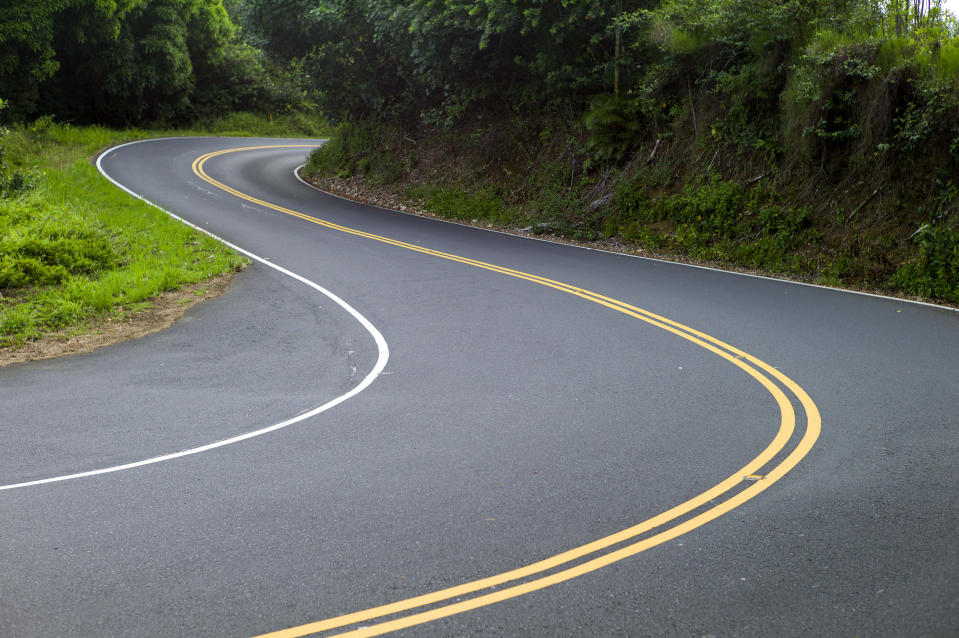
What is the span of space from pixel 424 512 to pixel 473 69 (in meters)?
22.3

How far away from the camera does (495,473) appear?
6340mm

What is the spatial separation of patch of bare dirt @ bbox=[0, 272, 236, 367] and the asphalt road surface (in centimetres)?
48

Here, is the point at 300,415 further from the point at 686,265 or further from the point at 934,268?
the point at 934,268

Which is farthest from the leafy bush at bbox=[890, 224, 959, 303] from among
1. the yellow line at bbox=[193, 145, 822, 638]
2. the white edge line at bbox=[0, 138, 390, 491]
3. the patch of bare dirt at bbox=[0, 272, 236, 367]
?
the patch of bare dirt at bbox=[0, 272, 236, 367]

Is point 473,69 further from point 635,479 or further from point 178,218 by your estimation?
point 635,479

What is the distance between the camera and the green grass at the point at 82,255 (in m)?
12.2

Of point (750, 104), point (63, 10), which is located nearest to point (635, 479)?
point (750, 104)

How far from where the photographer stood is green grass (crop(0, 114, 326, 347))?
12188 mm

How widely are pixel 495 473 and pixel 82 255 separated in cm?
1168

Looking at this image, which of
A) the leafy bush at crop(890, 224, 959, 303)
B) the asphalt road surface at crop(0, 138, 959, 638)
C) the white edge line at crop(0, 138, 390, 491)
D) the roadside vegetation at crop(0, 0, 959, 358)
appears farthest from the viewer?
the roadside vegetation at crop(0, 0, 959, 358)

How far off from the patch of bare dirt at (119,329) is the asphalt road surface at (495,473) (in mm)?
475

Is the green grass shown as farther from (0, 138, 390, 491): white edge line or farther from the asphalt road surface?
(0, 138, 390, 491): white edge line

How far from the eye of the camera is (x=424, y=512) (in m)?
5.67

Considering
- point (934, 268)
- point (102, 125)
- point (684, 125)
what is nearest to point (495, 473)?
point (934, 268)
